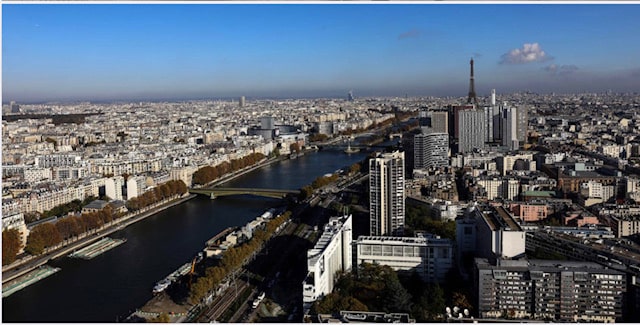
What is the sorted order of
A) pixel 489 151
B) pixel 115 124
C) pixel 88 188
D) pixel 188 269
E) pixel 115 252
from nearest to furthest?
pixel 188 269 → pixel 115 252 → pixel 88 188 → pixel 489 151 → pixel 115 124

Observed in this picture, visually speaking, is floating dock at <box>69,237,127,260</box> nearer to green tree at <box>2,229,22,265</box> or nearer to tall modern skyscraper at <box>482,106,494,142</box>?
green tree at <box>2,229,22,265</box>

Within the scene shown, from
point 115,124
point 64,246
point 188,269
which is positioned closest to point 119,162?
point 64,246

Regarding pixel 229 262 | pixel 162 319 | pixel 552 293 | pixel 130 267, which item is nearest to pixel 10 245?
pixel 130 267

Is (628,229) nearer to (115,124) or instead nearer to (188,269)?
(188,269)

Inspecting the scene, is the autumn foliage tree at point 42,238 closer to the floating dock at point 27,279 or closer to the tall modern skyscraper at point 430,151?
the floating dock at point 27,279


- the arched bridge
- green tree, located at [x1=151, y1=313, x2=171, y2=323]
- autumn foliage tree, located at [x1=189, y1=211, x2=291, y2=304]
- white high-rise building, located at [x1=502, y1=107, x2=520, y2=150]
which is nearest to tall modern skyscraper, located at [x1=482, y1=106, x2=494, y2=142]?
white high-rise building, located at [x1=502, y1=107, x2=520, y2=150]

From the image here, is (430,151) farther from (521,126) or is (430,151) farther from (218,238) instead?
(218,238)

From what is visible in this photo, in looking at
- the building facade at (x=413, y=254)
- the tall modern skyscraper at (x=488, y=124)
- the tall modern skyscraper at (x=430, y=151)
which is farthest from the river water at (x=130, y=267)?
the tall modern skyscraper at (x=488, y=124)
